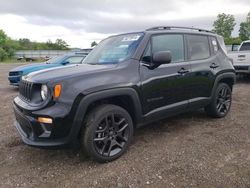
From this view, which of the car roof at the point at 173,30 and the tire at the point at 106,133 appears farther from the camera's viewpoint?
the car roof at the point at 173,30

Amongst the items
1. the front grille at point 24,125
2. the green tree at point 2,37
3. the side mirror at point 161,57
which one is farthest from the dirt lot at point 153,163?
the green tree at point 2,37

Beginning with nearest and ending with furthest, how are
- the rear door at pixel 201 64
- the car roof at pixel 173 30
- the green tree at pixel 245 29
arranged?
the car roof at pixel 173 30 < the rear door at pixel 201 64 < the green tree at pixel 245 29

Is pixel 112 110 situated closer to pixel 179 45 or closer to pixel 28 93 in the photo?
pixel 28 93

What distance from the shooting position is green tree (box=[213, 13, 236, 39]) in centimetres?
6297

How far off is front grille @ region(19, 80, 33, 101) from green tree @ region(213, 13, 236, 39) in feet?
215

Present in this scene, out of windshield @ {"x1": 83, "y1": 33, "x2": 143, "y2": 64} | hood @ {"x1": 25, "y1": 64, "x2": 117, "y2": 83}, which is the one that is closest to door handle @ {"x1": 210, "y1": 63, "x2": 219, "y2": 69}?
windshield @ {"x1": 83, "y1": 33, "x2": 143, "y2": 64}

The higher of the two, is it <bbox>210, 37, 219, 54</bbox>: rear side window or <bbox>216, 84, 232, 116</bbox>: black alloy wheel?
<bbox>210, 37, 219, 54</bbox>: rear side window

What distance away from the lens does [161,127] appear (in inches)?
193

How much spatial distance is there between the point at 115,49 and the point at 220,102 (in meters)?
2.65

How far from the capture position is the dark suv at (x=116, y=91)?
3.16 meters

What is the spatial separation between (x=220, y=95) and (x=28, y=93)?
384cm

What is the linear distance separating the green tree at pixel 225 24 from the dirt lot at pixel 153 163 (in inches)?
2531

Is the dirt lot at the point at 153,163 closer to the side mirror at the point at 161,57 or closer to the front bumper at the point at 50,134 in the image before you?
the front bumper at the point at 50,134

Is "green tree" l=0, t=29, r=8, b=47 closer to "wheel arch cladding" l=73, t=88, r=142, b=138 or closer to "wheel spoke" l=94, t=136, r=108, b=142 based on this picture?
"wheel arch cladding" l=73, t=88, r=142, b=138
